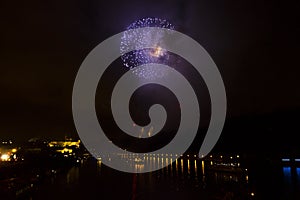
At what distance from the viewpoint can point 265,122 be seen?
Answer: 3457 inches

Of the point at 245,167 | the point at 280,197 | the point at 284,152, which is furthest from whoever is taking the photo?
the point at 284,152

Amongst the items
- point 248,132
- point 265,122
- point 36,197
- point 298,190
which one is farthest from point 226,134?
point 36,197

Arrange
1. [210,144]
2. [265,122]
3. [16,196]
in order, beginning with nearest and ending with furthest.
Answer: [16,196] < [265,122] < [210,144]

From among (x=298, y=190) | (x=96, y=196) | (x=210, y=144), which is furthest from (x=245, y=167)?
(x=210, y=144)

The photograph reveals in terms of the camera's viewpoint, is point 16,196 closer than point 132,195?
Yes

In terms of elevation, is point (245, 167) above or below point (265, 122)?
below

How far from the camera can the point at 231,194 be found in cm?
2411

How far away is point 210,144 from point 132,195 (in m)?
86.3

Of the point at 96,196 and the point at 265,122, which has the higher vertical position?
the point at 265,122

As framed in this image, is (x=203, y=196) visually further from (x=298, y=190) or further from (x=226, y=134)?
(x=226, y=134)

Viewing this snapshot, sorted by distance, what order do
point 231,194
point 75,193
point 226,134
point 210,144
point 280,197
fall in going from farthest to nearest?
point 210,144, point 226,134, point 75,193, point 280,197, point 231,194

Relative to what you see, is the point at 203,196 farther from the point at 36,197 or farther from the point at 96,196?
the point at 36,197

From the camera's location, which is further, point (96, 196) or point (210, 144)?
point (210, 144)

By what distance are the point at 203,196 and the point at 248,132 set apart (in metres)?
62.4
